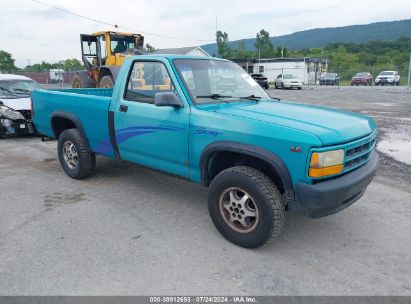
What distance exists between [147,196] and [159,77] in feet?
5.45

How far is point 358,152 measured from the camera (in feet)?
11.7

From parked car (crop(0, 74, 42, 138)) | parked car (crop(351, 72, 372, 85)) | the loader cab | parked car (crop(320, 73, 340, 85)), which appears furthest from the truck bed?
parked car (crop(320, 73, 340, 85))

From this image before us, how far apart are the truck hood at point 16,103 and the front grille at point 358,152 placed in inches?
311

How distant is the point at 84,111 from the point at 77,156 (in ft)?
2.55

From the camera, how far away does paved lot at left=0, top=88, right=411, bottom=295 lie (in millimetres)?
3039

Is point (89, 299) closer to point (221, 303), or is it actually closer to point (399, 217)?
point (221, 303)

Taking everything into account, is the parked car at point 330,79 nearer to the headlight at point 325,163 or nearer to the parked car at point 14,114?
the parked car at point 14,114

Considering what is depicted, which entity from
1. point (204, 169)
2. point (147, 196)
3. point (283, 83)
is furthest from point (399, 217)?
point (283, 83)

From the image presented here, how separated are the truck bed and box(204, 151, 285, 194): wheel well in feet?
5.55

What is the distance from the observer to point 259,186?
11.0 feet

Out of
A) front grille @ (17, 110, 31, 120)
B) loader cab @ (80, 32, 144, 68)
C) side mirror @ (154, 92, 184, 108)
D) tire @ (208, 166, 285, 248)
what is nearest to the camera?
tire @ (208, 166, 285, 248)

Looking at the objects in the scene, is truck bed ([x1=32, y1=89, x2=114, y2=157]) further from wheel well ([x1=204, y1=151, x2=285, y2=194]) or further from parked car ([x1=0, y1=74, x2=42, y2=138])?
parked car ([x1=0, y1=74, x2=42, y2=138])

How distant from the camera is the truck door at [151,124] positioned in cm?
400

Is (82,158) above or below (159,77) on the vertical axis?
below
